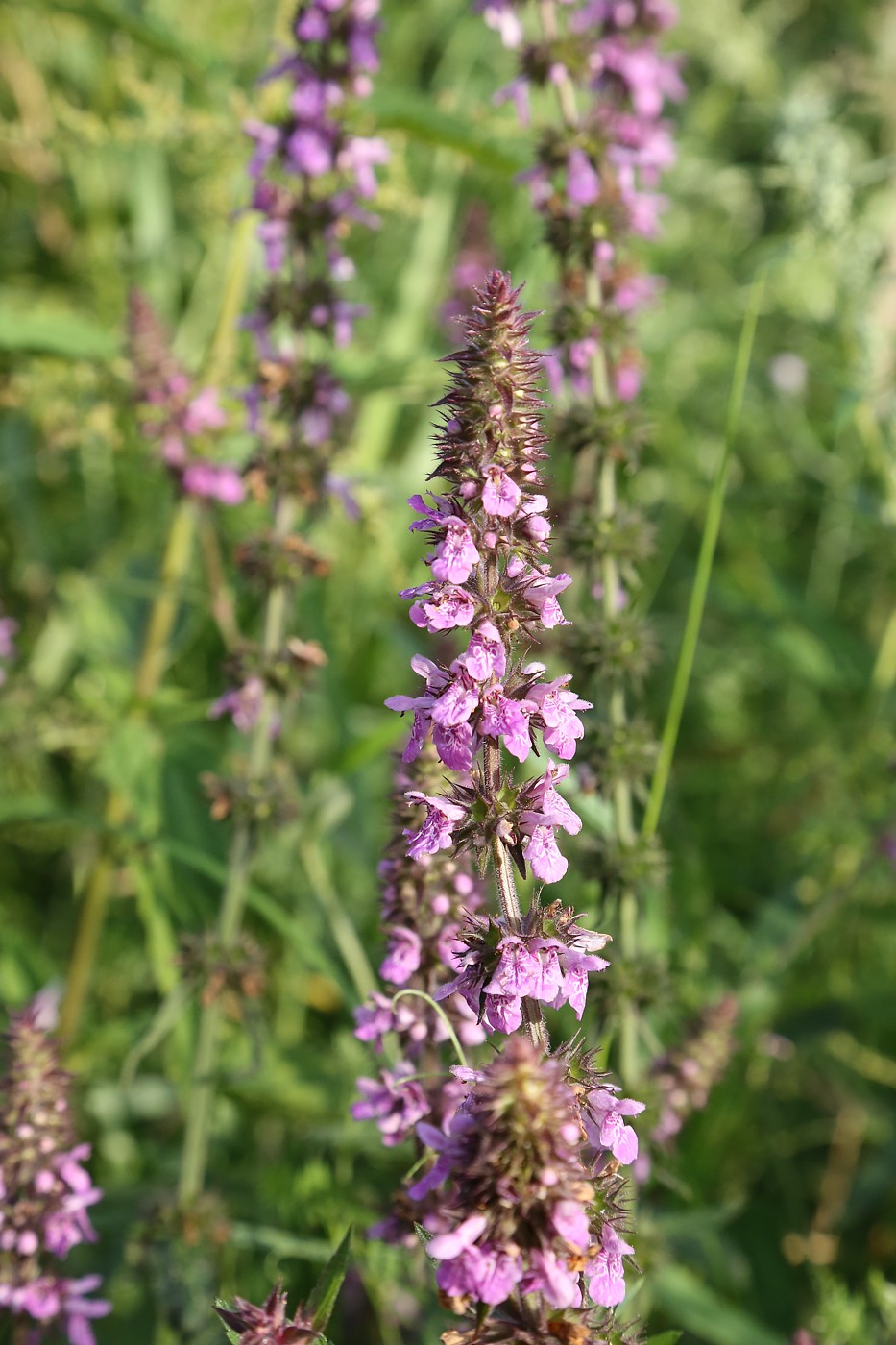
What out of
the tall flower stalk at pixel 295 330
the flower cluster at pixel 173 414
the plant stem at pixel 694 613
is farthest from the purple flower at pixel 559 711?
the flower cluster at pixel 173 414

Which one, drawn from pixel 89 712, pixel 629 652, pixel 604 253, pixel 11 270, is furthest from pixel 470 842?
pixel 11 270

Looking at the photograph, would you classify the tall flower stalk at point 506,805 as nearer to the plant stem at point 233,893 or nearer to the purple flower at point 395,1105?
the purple flower at point 395,1105

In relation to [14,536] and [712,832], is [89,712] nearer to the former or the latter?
[14,536]

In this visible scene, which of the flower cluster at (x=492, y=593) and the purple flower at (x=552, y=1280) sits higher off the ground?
the flower cluster at (x=492, y=593)

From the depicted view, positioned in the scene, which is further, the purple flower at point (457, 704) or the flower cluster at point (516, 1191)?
the purple flower at point (457, 704)

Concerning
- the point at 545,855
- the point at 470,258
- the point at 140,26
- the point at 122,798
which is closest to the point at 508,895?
the point at 545,855

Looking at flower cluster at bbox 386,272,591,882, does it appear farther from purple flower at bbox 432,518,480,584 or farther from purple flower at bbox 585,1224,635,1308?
purple flower at bbox 585,1224,635,1308

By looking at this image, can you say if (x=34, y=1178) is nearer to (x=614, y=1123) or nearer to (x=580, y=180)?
(x=614, y=1123)
